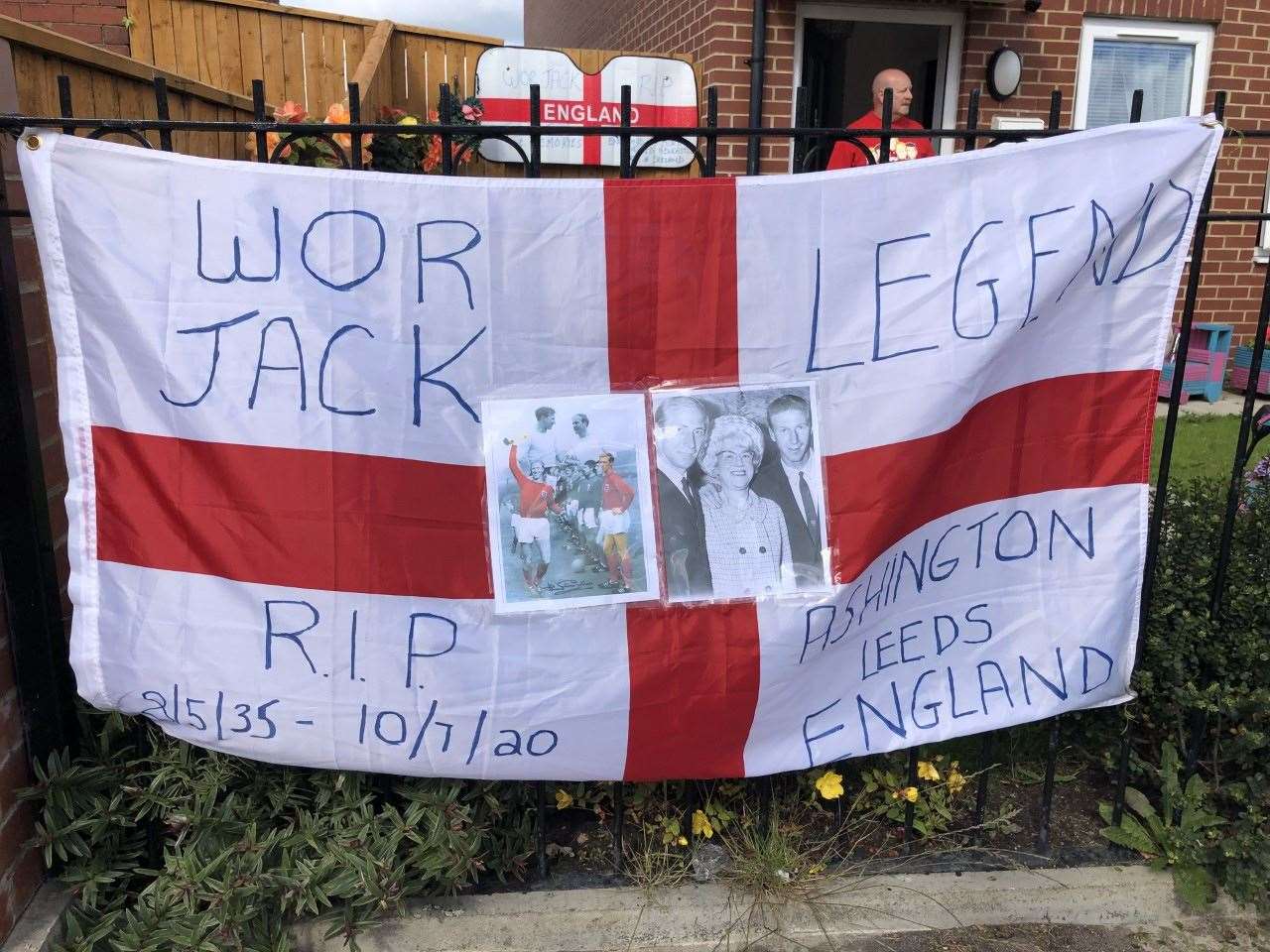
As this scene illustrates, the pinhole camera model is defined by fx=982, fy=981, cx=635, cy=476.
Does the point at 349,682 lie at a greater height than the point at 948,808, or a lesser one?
greater

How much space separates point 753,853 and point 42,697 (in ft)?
5.23

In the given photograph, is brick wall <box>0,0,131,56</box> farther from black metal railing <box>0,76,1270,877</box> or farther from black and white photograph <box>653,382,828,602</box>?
black and white photograph <box>653,382,828,602</box>

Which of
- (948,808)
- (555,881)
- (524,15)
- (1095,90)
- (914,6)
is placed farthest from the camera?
(524,15)

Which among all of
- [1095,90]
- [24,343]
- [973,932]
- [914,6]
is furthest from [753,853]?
[1095,90]

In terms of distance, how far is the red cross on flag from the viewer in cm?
703

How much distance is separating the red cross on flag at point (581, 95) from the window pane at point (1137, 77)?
3.08 m

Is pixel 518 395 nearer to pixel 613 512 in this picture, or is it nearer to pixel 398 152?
pixel 613 512

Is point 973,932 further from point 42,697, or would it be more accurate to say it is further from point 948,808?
point 42,697

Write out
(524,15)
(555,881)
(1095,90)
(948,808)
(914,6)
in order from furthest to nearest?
(524,15) < (1095,90) < (914,6) < (948,808) < (555,881)

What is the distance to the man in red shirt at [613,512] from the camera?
2.00 m

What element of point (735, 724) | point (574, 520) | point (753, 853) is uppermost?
point (574, 520)

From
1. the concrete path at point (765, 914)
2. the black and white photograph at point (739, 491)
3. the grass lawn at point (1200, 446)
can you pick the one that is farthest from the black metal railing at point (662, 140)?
the grass lawn at point (1200, 446)

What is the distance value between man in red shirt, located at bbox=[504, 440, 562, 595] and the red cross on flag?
18.2ft

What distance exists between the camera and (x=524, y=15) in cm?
2173
